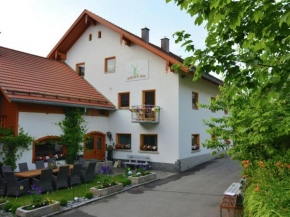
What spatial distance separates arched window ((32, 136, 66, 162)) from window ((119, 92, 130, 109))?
16.0 ft

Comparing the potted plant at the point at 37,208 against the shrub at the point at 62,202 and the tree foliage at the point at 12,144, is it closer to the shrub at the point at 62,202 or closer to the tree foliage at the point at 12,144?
the shrub at the point at 62,202

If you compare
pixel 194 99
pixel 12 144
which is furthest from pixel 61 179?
pixel 194 99

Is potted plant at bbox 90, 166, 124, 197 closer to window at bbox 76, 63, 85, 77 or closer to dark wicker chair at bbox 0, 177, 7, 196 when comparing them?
dark wicker chair at bbox 0, 177, 7, 196

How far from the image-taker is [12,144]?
11.5 metres

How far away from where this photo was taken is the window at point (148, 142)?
15588 mm

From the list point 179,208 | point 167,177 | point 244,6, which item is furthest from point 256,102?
point 167,177

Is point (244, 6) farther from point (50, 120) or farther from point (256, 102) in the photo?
point (50, 120)

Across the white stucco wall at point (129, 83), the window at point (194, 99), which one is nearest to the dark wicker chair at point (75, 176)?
the white stucco wall at point (129, 83)

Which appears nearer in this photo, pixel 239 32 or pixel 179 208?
pixel 239 32

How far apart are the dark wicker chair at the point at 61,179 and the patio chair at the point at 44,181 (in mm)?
318

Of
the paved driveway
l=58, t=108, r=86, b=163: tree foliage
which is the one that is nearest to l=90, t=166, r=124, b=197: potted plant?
the paved driveway

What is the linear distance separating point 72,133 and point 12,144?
3.41m

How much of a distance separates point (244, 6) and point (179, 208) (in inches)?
259

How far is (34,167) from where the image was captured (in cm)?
1241
